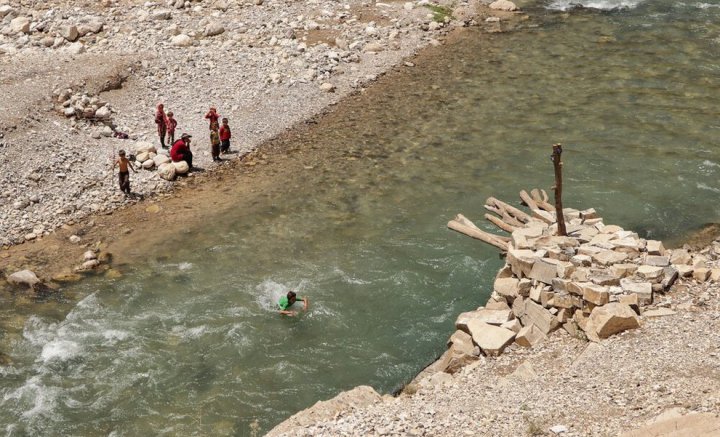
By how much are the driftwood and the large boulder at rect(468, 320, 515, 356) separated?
448 cm

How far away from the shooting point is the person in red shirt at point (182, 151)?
27391mm

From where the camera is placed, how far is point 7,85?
2983cm

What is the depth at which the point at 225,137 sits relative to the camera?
1122 inches

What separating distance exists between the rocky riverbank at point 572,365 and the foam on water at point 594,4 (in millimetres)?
23696

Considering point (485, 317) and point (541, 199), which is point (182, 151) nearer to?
point (541, 199)

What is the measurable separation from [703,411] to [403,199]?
13.8 m

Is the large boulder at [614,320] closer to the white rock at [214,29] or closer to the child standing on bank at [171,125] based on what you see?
the child standing on bank at [171,125]

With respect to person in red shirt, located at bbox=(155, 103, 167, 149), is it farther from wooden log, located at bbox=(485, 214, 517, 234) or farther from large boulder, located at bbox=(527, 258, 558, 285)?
large boulder, located at bbox=(527, 258, 558, 285)

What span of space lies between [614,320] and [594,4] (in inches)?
1146

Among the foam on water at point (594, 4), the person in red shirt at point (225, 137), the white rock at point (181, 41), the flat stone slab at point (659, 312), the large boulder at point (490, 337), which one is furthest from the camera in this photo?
the foam on water at point (594, 4)

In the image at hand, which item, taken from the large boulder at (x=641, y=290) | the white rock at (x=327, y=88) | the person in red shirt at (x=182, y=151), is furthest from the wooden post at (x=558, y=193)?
the white rock at (x=327, y=88)

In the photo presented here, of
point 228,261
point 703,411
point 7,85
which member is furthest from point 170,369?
point 7,85

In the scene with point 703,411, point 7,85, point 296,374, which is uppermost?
point 7,85

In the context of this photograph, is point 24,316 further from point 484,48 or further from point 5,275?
point 484,48
